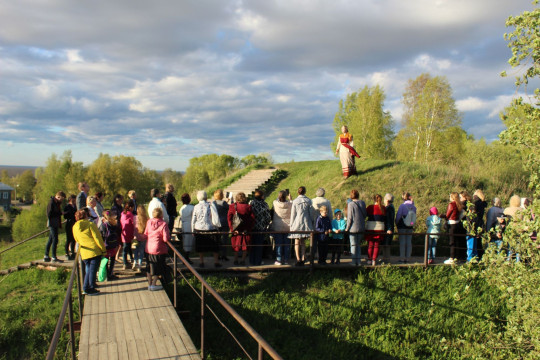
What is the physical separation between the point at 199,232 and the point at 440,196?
379 inches

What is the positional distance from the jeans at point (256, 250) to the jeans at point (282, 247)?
15.2 inches

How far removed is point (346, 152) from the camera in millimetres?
16062

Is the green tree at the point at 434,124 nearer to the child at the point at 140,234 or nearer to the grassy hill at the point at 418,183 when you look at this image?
the grassy hill at the point at 418,183

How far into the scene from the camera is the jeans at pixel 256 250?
30.8 feet

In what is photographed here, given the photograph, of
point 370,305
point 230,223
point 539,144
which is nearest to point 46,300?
point 230,223

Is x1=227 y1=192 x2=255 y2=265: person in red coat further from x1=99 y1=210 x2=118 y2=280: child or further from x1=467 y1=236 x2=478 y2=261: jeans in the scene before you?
x1=467 y1=236 x2=478 y2=261: jeans

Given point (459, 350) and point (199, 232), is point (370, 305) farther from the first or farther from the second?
point (199, 232)

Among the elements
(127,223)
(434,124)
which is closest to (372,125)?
(434,124)

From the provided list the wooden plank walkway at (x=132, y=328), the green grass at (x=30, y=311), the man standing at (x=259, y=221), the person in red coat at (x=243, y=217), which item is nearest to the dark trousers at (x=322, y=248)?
the man standing at (x=259, y=221)

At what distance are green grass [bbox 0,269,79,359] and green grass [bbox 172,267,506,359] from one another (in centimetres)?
256

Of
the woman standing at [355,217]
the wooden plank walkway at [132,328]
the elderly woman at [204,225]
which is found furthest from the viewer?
the woman standing at [355,217]

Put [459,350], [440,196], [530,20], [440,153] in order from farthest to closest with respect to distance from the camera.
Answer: [440,153]
[440,196]
[459,350]
[530,20]

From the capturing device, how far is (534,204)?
17.5 ft

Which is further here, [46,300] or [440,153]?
[440,153]
